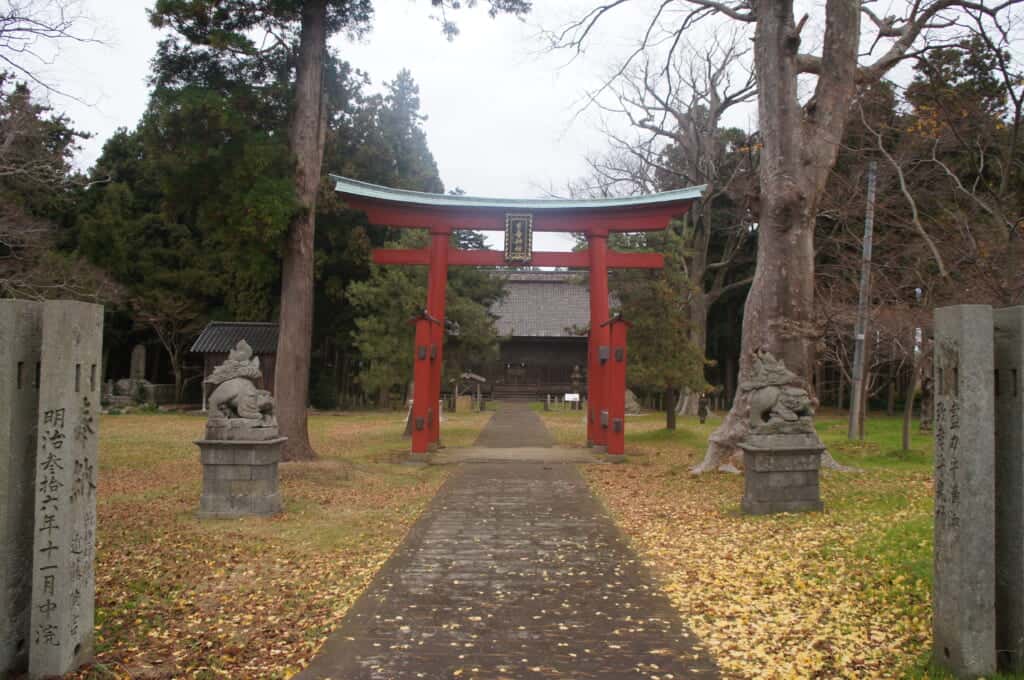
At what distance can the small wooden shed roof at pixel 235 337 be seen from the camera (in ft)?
82.5

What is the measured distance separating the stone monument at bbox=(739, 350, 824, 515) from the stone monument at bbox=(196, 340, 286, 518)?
536cm

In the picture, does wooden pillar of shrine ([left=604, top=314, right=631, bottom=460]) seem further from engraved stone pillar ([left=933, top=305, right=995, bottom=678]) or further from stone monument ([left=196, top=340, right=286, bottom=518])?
engraved stone pillar ([left=933, top=305, right=995, bottom=678])

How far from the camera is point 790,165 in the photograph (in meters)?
11.3

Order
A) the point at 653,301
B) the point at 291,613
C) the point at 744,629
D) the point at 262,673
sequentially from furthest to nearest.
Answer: the point at 653,301 → the point at 291,613 → the point at 744,629 → the point at 262,673

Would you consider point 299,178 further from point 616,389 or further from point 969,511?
point 969,511

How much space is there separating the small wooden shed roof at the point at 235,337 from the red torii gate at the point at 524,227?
11292 millimetres

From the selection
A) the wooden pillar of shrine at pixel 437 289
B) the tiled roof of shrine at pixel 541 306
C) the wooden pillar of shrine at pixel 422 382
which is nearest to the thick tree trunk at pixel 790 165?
the wooden pillar of shrine at pixel 422 382

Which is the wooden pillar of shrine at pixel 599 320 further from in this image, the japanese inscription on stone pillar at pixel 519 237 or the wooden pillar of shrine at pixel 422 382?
the wooden pillar of shrine at pixel 422 382

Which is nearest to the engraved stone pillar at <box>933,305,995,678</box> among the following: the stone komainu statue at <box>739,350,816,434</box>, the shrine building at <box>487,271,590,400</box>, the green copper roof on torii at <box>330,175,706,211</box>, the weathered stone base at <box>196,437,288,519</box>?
the stone komainu statue at <box>739,350,816,434</box>

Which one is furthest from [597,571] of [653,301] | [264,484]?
[653,301]

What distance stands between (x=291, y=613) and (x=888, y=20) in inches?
500

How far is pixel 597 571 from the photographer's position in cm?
622

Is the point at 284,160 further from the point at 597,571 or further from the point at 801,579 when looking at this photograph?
the point at 801,579

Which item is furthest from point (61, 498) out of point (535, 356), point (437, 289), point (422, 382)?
point (535, 356)
